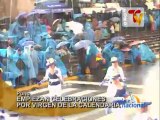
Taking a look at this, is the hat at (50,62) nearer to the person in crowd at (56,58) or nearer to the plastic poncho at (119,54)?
the person in crowd at (56,58)

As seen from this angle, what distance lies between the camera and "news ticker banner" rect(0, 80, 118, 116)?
124 centimetres

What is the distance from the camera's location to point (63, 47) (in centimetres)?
128

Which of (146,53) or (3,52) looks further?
(146,53)

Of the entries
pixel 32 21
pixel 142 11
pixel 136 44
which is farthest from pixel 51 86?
pixel 142 11

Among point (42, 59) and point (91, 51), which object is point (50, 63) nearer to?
point (42, 59)

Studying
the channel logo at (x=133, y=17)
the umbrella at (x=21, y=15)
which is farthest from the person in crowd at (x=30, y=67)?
the channel logo at (x=133, y=17)

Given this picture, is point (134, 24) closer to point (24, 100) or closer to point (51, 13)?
point (51, 13)

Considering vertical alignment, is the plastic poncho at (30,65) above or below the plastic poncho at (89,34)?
below

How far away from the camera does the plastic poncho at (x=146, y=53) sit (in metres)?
1.34

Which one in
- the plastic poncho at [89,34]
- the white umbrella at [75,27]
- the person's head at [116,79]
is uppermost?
the white umbrella at [75,27]

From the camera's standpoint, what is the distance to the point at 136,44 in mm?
1342

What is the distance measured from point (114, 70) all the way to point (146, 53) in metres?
0.18

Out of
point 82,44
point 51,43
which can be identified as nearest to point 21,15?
point 51,43

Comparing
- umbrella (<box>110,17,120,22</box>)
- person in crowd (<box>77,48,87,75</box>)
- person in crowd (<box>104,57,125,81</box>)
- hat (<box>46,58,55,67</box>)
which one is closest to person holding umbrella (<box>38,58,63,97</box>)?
hat (<box>46,58,55,67</box>)
